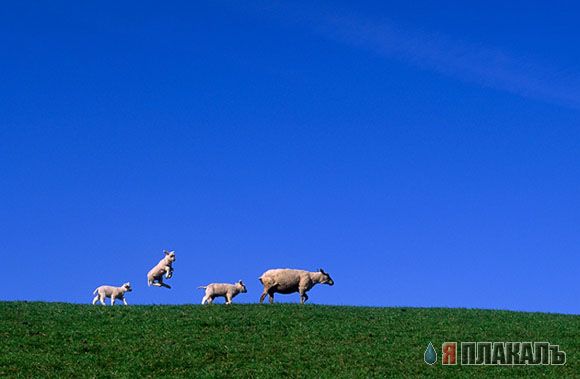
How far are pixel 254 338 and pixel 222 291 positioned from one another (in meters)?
8.67

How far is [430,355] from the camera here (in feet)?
102

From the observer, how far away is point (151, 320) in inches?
1396

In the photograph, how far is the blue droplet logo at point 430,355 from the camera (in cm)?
3070

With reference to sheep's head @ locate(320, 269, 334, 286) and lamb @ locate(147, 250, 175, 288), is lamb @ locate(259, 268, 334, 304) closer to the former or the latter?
sheep's head @ locate(320, 269, 334, 286)

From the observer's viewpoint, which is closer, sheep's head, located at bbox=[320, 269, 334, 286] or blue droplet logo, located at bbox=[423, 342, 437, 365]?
blue droplet logo, located at bbox=[423, 342, 437, 365]

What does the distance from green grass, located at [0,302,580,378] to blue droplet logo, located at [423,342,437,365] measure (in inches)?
12.0

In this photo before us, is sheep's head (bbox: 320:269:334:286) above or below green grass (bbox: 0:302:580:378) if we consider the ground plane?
above

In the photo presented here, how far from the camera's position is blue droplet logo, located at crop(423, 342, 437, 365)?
30.7m

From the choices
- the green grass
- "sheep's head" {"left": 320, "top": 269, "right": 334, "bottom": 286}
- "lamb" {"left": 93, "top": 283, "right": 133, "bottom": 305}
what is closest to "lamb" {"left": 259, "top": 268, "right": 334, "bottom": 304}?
"sheep's head" {"left": 320, "top": 269, "right": 334, "bottom": 286}

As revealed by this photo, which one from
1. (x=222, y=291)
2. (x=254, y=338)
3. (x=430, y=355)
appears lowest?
(x=430, y=355)

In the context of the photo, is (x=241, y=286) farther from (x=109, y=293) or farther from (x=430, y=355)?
(x=430, y=355)

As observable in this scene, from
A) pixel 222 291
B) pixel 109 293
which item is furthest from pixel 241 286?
pixel 109 293

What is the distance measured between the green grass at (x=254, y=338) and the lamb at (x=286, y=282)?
1.93 meters

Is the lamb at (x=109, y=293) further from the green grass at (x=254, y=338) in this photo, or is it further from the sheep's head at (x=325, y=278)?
the sheep's head at (x=325, y=278)
